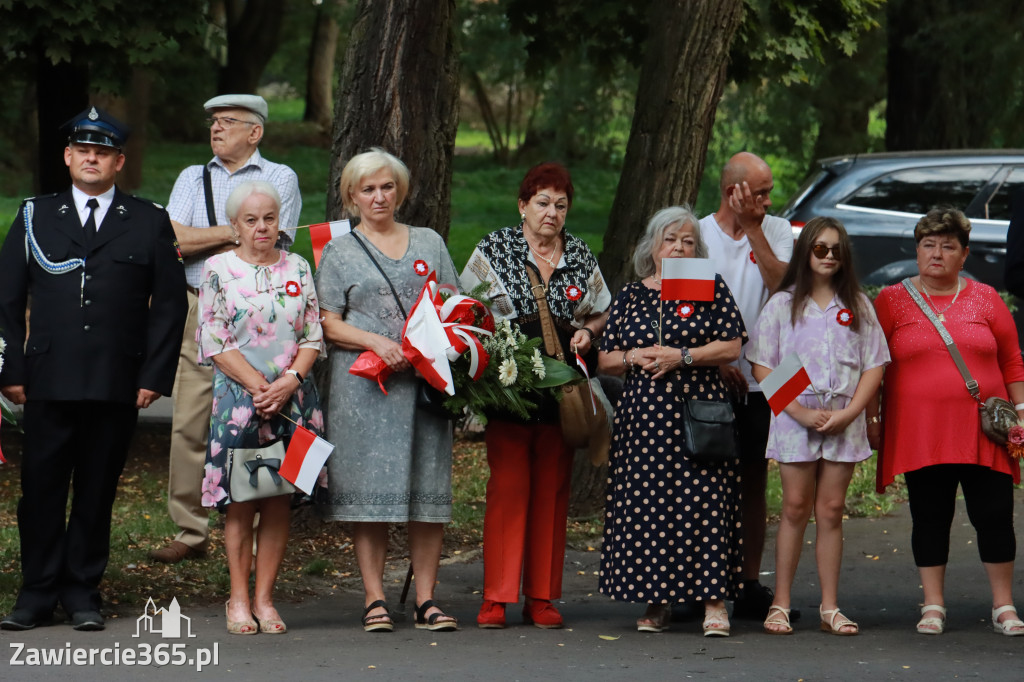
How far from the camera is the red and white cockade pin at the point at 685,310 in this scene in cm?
621

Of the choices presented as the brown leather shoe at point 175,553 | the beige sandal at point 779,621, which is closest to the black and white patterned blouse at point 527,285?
the beige sandal at point 779,621

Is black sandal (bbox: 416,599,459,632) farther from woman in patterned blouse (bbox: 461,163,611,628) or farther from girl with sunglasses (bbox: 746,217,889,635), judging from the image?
girl with sunglasses (bbox: 746,217,889,635)

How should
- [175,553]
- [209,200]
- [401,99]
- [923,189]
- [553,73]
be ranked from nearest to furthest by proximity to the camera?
[209,200] < [175,553] < [401,99] < [923,189] < [553,73]

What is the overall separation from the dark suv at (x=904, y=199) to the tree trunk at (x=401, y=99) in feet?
13.7

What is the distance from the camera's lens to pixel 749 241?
6.55 metres

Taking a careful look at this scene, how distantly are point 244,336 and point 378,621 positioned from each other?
1336mm

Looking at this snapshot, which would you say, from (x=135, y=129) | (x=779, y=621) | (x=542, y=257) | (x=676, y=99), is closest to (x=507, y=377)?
(x=542, y=257)

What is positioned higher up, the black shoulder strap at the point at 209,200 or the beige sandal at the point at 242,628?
the black shoulder strap at the point at 209,200

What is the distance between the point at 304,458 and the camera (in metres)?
5.97

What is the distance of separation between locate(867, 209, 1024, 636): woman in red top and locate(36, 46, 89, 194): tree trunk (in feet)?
25.4

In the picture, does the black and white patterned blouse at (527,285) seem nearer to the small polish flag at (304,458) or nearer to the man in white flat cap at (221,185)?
the small polish flag at (304,458)

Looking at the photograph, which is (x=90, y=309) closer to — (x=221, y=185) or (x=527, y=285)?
(x=221, y=185)

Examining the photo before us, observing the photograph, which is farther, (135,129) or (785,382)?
(135,129)

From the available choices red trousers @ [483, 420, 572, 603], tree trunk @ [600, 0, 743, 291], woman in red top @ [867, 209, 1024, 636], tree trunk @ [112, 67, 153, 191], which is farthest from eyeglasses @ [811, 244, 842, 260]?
tree trunk @ [112, 67, 153, 191]
